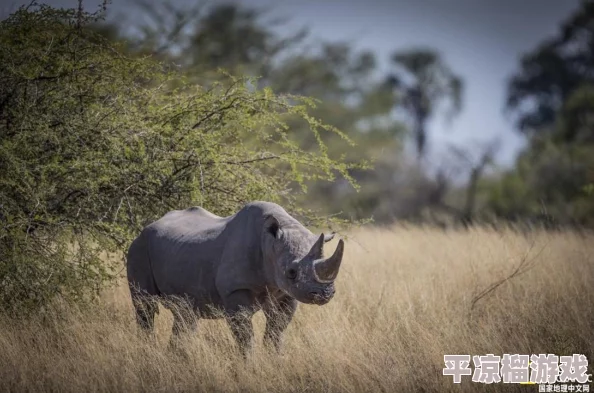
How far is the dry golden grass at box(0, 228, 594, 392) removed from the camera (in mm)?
5828

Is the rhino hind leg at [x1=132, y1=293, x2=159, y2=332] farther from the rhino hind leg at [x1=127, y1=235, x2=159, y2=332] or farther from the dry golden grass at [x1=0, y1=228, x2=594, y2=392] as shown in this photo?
the dry golden grass at [x1=0, y1=228, x2=594, y2=392]

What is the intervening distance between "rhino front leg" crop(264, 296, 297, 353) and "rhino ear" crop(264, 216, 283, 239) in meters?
0.52

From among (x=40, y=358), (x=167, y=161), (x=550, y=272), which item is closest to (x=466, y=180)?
(x=550, y=272)

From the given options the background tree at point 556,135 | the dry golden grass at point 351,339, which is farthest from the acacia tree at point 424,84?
the dry golden grass at point 351,339

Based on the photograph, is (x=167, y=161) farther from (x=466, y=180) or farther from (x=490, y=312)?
(x=466, y=180)

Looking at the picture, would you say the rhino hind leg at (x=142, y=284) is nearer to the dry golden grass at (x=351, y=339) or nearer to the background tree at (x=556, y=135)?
the dry golden grass at (x=351, y=339)

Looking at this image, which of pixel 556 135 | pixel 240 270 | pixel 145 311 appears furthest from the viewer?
pixel 556 135

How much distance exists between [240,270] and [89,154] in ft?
7.80

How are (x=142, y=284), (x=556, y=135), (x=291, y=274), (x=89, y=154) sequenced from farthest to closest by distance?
(x=556, y=135) → (x=89, y=154) → (x=142, y=284) → (x=291, y=274)

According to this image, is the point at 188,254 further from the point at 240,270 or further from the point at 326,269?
the point at 326,269

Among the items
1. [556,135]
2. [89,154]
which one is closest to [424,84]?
[556,135]

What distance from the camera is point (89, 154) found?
7871 mm

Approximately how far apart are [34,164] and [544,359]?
5.04 meters

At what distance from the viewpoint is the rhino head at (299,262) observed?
19.2 feet
